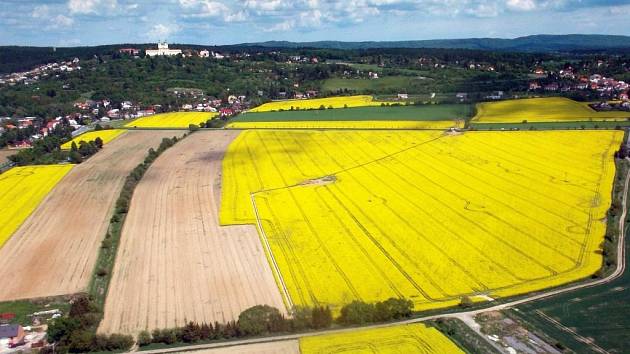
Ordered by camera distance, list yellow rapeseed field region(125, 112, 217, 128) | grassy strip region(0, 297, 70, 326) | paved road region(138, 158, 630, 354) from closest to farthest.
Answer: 1. paved road region(138, 158, 630, 354)
2. grassy strip region(0, 297, 70, 326)
3. yellow rapeseed field region(125, 112, 217, 128)

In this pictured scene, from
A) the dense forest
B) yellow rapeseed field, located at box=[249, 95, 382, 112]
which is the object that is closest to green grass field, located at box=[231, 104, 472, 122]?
yellow rapeseed field, located at box=[249, 95, 382, 112]

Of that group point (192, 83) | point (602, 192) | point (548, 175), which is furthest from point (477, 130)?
point (192, 83)

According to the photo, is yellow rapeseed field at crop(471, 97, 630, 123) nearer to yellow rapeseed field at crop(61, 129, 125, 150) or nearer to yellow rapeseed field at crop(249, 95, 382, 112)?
yellow rapeseed field at crop(249, 95, 382, 112)

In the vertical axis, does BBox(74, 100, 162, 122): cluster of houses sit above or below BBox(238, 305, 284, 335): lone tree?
above

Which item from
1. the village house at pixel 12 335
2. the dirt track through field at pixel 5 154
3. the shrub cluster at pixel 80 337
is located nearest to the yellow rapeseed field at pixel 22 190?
the dirt track through field at pixel 5 154

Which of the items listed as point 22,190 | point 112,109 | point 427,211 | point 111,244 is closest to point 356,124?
point 427,211

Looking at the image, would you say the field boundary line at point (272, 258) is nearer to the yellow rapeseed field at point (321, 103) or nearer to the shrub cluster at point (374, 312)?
the shrub cluster at point (374, 312)

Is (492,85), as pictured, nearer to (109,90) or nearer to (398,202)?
(398,202)
